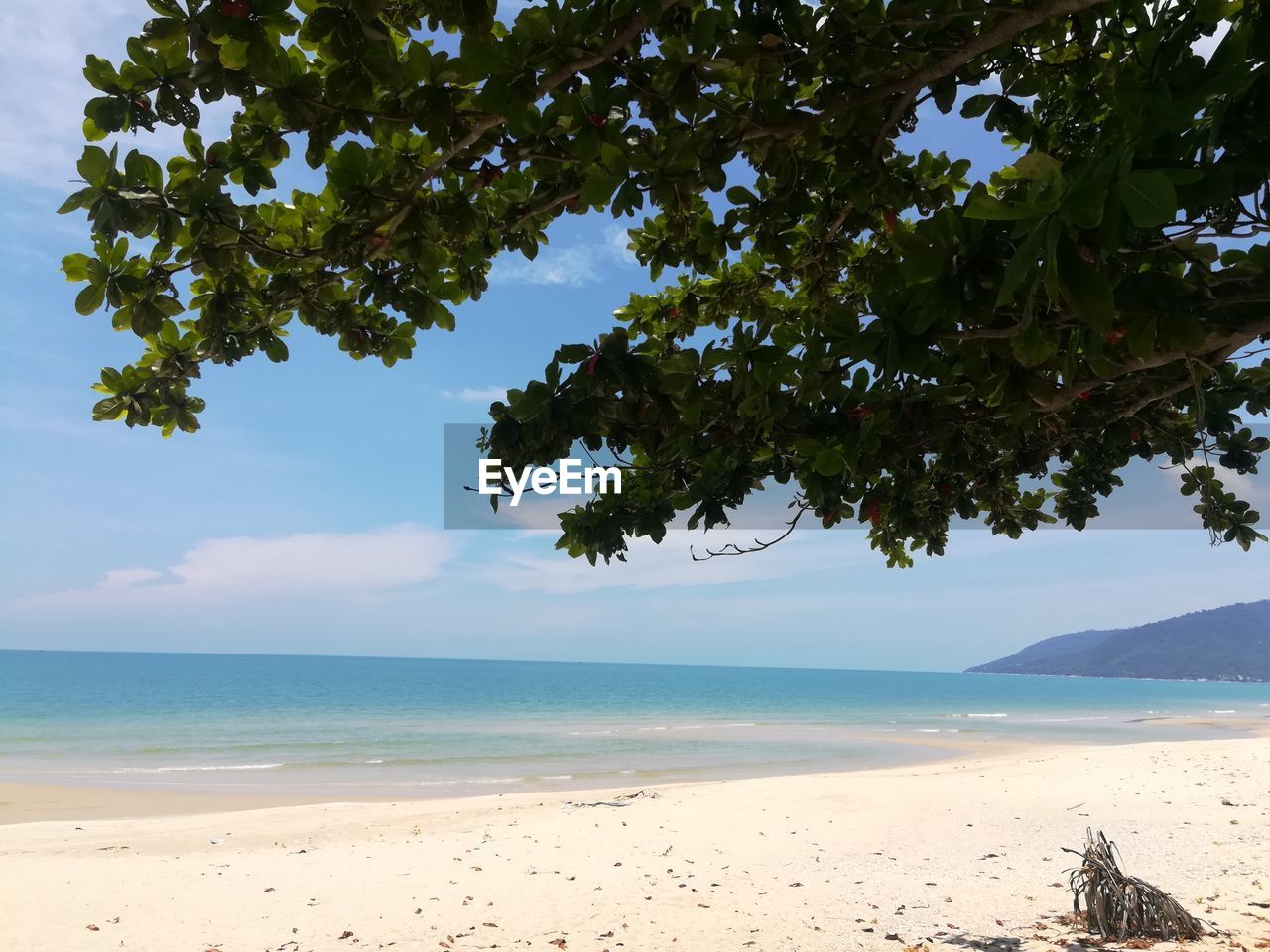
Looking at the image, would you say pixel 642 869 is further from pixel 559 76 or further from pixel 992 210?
pixel 992 210

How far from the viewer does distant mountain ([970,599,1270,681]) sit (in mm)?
164500

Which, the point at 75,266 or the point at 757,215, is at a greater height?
the point at 757,215

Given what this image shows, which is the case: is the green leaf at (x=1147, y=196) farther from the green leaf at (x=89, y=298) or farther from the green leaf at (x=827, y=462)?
the green leaf at (x=89, y=298)

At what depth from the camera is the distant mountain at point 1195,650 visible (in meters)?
164

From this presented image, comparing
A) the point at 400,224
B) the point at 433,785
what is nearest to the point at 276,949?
the point at 400,224

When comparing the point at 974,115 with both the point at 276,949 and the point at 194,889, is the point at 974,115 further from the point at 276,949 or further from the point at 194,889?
the point at 194,889

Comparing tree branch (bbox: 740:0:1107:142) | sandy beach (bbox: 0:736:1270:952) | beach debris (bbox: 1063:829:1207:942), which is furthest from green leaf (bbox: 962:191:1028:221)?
sandy beach (bbox: 0:736:1270:952)

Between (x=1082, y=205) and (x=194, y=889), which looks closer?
(x=1082, y=205)

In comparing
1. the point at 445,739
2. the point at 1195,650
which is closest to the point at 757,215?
the point at 445,739

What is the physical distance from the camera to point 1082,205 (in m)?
1.39

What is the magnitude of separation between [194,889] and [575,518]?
6.45 meters

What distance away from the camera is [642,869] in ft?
26.6

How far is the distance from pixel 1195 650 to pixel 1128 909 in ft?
649

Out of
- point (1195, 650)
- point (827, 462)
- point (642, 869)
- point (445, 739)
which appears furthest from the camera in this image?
point (1195, 650)
